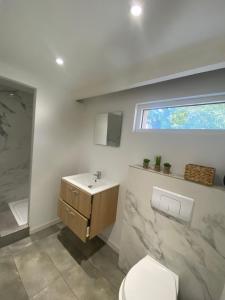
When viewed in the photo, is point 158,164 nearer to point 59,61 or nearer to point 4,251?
point 59,61

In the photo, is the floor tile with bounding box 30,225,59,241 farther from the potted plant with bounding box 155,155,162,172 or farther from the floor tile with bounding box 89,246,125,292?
the potted plant with bounding box 155,155,162,172

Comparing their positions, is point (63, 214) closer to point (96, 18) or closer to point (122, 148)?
point (122, 148)

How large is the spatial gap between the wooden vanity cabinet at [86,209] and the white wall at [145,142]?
0.51ft

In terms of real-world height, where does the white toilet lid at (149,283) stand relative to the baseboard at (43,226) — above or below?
above

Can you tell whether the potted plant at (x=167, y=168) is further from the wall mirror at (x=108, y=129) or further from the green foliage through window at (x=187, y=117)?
the wall mirror at (x=108, y=129)

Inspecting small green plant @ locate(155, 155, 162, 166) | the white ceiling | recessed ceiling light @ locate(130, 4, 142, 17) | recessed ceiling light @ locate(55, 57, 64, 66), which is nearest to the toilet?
small green plant @ locate(155, 155, 162, 166)

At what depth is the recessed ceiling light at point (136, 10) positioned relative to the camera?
82cm

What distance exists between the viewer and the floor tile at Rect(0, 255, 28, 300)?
51.7 inches

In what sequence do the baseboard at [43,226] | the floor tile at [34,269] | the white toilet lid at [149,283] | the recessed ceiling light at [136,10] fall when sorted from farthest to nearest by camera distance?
the baseboard at [43,226]
the floor tile at [34,269]
the white toilet lid at [149,283]
the recessed ceiling light at [136,10]

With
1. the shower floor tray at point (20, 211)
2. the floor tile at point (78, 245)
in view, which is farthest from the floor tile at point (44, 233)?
the shower floor tray at point (20, 211)

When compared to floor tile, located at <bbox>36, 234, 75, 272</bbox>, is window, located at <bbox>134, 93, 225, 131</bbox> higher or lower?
higher

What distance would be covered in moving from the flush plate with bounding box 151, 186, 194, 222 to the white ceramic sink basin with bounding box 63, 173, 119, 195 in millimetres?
601

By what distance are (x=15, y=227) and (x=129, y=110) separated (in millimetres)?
2177

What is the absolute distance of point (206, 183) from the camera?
1.13 meters
